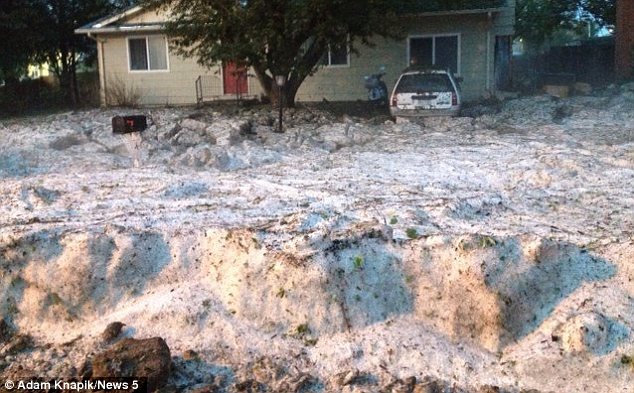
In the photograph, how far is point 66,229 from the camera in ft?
25.0

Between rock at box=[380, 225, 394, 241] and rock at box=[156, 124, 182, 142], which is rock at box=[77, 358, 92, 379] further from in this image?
rock at box=[156, 124, 182, 142]

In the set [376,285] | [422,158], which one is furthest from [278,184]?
[376,285]

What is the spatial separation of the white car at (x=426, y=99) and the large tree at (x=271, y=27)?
2.06 m

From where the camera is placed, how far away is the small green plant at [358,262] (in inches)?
259

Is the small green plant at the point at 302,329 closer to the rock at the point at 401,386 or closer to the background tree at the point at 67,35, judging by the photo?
the rock at the point at 401,386

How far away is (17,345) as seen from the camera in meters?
6.49

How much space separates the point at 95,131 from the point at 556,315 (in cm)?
1110

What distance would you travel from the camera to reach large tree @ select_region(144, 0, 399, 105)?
17141 mm

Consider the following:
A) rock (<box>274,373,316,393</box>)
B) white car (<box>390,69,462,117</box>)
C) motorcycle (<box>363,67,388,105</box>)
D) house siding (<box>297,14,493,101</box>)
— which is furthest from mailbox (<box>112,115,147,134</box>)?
house siding (<box>297,14,493,101</box>)

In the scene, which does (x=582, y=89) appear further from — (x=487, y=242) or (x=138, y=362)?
(x=138, y=362)

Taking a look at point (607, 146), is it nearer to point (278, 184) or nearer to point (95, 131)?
point (278, 184)

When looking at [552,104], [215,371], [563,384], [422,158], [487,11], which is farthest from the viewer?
[487,11]

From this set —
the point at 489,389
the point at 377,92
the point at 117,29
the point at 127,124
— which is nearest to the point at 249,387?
the point at 489,389

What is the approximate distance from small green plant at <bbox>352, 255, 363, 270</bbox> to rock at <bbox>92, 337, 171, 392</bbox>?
1.75m
